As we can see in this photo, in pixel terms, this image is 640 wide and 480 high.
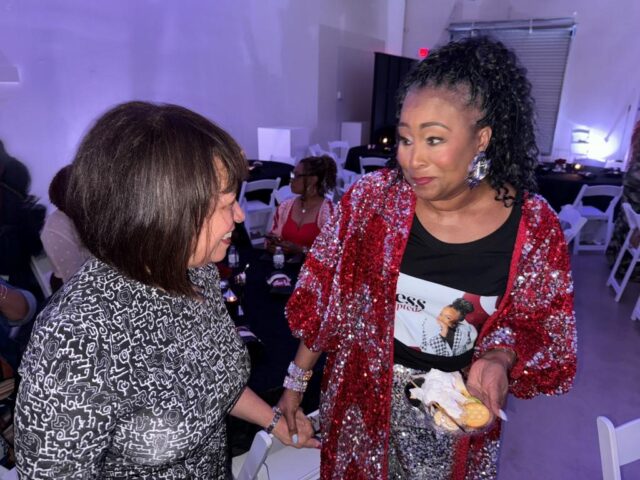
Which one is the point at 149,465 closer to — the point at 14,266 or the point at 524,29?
the point at 14,266

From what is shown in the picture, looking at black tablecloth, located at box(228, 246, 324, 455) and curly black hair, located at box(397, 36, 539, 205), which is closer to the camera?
curly black hair, located at box(397, 36, 539, 205)

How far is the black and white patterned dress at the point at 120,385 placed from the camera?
720mm

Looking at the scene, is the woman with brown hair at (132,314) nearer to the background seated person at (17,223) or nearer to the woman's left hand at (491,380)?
the woman's left hand at (491,380)

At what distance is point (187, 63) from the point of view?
581 cm

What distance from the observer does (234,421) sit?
181 cm

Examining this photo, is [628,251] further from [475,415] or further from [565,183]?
[475,415]

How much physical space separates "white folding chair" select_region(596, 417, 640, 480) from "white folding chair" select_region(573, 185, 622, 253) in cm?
497

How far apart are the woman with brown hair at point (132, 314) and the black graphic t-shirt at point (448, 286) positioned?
0.50 metres

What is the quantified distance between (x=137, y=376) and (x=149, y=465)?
20 cm

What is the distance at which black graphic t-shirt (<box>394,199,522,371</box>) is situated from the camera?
3.62 feet

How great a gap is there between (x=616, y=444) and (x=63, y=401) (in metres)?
1.26

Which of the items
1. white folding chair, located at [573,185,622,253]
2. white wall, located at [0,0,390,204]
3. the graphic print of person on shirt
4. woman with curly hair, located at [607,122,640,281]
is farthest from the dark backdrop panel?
the graphic print of person on shirt

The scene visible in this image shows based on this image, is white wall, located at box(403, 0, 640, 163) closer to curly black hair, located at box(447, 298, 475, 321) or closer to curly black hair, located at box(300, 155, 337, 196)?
curly black hair, located at box(300, 155, 337, 196)

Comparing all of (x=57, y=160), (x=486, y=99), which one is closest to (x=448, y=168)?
(x=486, y=99)
